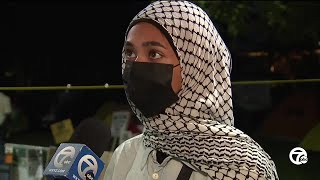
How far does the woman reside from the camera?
55.9 inches

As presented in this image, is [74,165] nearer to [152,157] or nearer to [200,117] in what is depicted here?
[152,157]

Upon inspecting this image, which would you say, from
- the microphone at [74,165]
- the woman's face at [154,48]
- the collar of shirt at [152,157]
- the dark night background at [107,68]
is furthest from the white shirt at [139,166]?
the dark night background at [107,68]

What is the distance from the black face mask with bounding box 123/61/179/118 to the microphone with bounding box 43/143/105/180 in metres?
0.20

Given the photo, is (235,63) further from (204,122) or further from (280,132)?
(204,122)

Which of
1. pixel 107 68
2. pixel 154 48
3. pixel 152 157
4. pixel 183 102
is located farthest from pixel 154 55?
pixel 107 68

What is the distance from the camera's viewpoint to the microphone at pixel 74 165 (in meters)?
1.35

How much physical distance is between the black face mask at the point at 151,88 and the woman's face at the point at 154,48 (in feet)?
0.05

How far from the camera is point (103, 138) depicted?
196 cm

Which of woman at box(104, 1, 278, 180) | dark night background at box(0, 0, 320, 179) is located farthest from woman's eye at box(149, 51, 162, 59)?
dark night background at box(0, 0, 320, 179)

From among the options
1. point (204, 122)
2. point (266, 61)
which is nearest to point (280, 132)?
point (266, 61)

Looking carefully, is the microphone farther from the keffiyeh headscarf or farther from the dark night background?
the dark night background

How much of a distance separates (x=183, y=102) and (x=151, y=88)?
0.10m

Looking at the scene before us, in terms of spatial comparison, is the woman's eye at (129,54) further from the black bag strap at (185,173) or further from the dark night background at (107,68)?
the dark night background at (107,68)

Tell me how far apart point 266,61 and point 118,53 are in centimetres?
99
